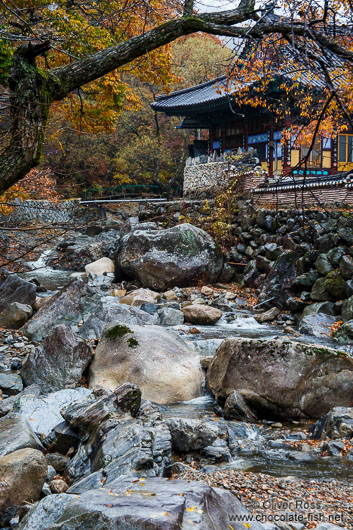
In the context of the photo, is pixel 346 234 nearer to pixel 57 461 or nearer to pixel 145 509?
pixel 57 461

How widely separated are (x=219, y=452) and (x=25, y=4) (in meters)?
8.34

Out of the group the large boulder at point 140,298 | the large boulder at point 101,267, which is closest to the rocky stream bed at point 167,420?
the large boulder at point 140,298

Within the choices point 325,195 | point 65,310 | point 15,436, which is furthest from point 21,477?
point 325,195

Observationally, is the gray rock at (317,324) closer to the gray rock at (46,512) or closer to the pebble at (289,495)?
the pebble at (289,495)

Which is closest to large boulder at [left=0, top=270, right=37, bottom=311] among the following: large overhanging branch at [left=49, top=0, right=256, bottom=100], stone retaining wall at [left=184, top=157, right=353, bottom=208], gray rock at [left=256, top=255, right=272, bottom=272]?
stone retaining wall at [left=184, top=157, right=353, bottom=208]

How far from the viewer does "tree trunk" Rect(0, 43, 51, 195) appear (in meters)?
3.29

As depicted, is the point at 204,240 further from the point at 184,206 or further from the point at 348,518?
the point at 348,518

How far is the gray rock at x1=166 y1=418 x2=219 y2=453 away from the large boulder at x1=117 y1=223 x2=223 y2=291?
946cm

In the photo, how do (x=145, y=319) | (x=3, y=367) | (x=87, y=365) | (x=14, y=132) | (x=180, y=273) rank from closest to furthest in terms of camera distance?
1. (x=14, y=132)
2. (x=87, y=365)
3. (x=3, y=367)
4. (x=145, y=319)
5. (x=180, y=273)

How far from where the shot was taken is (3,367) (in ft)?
26.1

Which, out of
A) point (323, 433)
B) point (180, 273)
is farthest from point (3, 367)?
point (180, 273)

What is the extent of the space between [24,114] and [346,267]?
32.8 ft

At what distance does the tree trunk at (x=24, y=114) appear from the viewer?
10.8 feet

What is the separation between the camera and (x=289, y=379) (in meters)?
6.24
